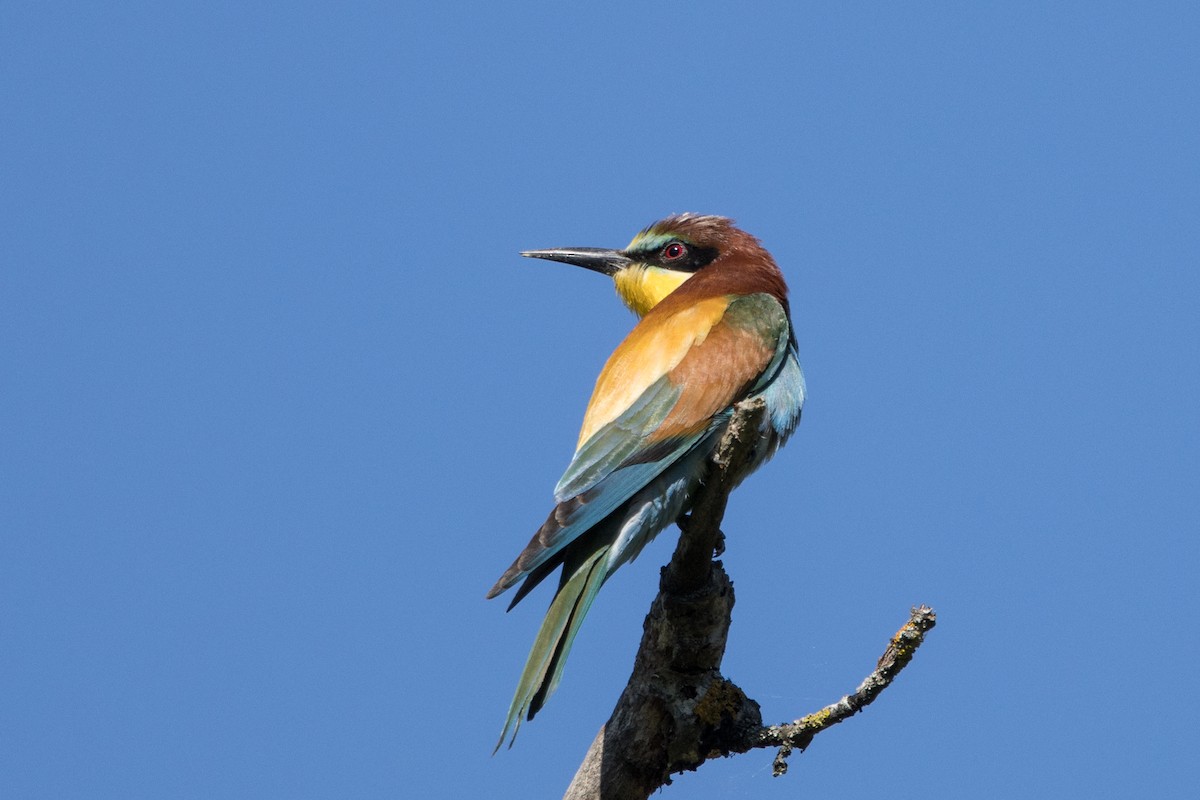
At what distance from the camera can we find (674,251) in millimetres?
4707

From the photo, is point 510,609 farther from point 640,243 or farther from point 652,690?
point 640,243

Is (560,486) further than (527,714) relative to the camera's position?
Yes

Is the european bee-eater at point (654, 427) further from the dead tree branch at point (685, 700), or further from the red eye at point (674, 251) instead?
the red eye at point (674, 251)

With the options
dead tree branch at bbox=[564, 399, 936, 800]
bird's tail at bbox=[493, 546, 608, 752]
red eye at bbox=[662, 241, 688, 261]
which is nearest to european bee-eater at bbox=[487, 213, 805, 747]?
bird's tail at bbox=[493, 546, 608, 752]

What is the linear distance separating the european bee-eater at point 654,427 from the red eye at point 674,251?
32 centimetres

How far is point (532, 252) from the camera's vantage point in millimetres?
5105

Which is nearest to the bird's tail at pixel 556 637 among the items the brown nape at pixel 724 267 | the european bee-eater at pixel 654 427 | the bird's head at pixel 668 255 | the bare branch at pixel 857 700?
the european bee-eater at pixel 654 427

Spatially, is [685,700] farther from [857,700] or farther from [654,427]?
[654,427]

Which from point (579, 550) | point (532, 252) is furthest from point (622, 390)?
point (532, 252)

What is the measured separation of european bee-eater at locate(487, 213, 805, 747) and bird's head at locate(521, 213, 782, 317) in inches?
8.1

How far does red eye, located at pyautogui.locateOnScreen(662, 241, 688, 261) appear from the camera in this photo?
468 cm

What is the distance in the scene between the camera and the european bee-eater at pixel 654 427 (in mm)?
3119

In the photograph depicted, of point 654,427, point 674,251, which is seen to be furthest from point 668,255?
point 654,427

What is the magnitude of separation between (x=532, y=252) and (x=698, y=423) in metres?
1.79
